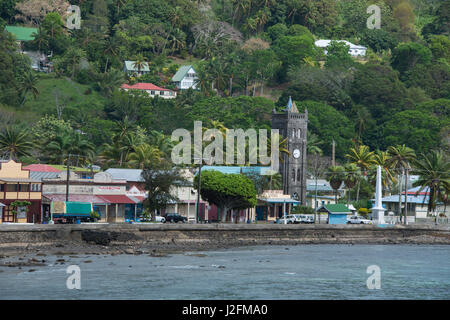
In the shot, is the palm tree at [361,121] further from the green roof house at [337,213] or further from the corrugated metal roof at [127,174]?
the corrugated metal roof at [127,174]

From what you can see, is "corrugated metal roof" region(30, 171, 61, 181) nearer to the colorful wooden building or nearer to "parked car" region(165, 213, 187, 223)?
the colorful wooden building

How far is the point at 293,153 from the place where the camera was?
142125mm

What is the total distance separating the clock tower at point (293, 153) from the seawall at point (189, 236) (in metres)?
28.0

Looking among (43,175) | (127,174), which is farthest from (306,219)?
(43,175)

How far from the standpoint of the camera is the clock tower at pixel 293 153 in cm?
14088

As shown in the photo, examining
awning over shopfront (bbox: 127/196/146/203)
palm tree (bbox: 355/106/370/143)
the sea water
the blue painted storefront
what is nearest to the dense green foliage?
awning over shopfront (bbox: 127/196/146/203)

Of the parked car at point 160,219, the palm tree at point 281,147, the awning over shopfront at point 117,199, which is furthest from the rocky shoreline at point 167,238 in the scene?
the palm tree at point 281,147

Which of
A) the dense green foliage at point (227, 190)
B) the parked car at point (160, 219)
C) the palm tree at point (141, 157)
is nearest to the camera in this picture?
the dense green foliage at point (227, 190)

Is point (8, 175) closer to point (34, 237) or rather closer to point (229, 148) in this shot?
point (34, 237)

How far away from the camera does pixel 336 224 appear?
111 metres

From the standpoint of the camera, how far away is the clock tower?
140875 millimetres

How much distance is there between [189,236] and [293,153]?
49.1 meters
